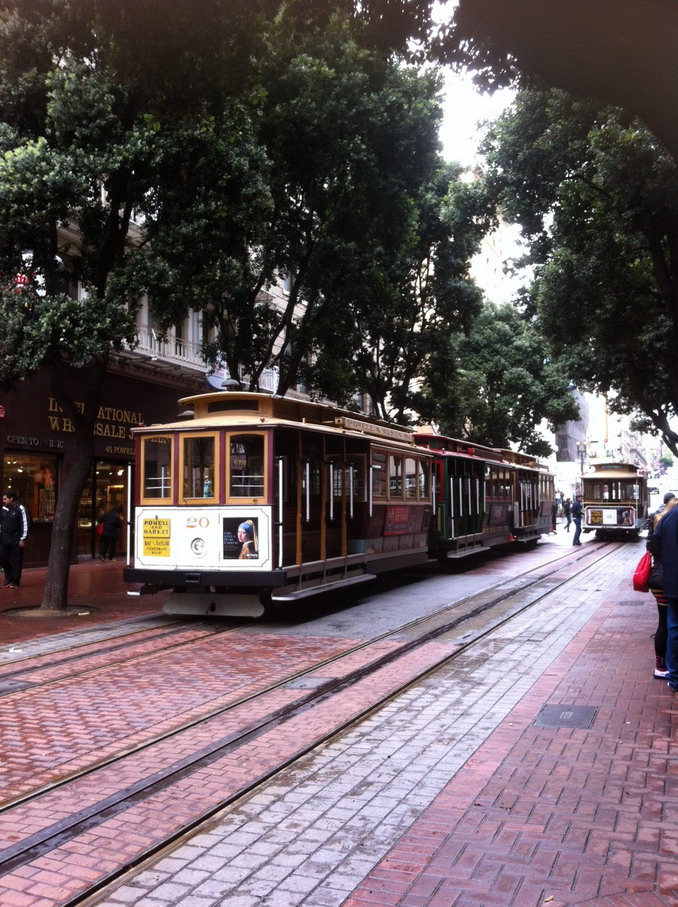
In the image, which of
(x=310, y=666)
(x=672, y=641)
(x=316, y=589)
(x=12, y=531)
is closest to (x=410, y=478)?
(x=316, y=589)

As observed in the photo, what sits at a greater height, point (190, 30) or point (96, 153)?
point (96, 153)

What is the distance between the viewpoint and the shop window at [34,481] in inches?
837

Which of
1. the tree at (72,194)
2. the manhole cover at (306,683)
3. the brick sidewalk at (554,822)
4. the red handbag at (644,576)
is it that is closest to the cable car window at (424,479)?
the tree at (72,194)

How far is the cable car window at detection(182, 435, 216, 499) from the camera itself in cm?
1262

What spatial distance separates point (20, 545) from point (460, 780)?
13.4 metres

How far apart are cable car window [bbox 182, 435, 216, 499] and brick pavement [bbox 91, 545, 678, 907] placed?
5.38m

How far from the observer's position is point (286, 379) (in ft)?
69.0

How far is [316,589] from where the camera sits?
13203 millimetres

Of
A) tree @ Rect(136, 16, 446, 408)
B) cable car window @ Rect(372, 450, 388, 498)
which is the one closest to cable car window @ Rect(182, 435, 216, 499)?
tree @ Rect(136, 16, 446, 408)

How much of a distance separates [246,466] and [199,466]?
79 centimetres

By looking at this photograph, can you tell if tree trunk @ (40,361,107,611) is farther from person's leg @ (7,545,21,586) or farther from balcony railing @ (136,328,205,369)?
balcony railing @ (136,328,205,369)

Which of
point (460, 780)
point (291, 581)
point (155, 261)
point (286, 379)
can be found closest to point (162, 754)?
point (460, 780)

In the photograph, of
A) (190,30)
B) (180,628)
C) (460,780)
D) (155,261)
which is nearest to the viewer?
(460,780)

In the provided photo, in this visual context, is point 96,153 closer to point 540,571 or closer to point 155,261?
point 155,261
